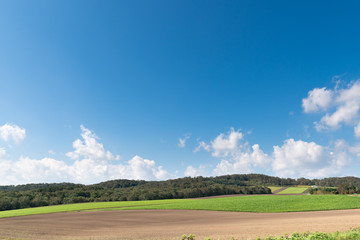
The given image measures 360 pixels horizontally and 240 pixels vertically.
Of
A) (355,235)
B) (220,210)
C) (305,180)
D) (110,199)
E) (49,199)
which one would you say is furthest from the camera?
(305,180)

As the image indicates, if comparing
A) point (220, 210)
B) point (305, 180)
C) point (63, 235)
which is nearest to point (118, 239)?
point (63, 235)

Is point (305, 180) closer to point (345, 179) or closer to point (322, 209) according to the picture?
point (345, 179)

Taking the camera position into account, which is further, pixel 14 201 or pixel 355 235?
pixel 14 201

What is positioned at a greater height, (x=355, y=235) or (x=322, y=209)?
(x=355, y=235)

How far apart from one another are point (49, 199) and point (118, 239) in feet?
265

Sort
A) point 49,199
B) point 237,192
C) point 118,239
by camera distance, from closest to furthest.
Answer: point 118,239 < point 49,199 < point 237,192

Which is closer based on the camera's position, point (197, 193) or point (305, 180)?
point (197, 193)

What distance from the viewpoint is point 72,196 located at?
9138 centimetres

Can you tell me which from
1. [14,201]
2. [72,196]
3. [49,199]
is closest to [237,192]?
[72,196]

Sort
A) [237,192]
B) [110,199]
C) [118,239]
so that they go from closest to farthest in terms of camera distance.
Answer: [118,239], [110,199], [237,192]

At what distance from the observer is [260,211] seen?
1753 inches

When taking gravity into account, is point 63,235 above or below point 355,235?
below

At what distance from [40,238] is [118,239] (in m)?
9.40

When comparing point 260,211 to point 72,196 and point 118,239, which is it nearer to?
point 118,239
